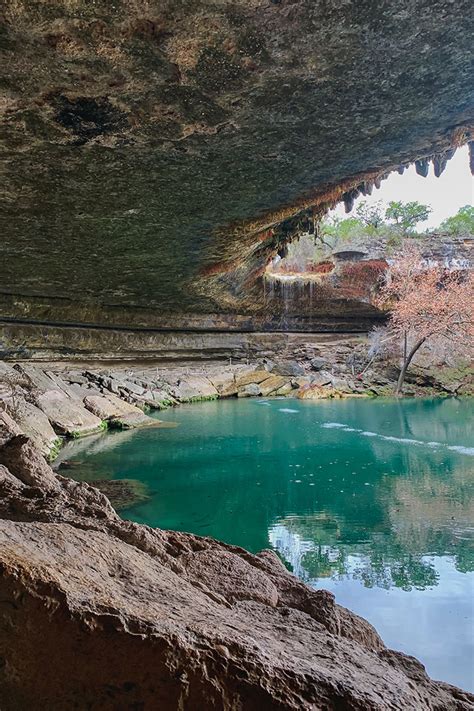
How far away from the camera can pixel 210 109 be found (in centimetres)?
328

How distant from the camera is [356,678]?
132cm

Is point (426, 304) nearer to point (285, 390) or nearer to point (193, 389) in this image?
point (285, 390)

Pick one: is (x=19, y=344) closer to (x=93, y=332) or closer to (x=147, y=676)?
(x=93, y=332)

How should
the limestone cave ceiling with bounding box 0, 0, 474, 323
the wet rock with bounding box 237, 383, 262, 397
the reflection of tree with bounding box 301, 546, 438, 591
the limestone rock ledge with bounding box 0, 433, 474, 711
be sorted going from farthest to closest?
the wet rock with bounding box 237, 383, 262, 397
the reflection of tree with bounding box 301, 546, 438, 591
the limestone cave ceiling with bounding box 0, 0, 474, 323
the limestone rock ledge with bounding box 0, 433, 474, 711

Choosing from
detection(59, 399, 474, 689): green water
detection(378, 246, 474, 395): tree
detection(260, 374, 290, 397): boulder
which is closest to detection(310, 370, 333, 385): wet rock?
detection(260, 374, 290, 397): boulder

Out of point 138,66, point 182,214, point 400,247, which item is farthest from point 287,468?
point 400,247

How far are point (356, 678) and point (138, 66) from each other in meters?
3.04

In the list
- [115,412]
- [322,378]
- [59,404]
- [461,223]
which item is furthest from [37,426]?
[461,223]

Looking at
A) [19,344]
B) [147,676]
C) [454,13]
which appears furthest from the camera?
[19,344]

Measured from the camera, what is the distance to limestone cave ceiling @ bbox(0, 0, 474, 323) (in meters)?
2.41

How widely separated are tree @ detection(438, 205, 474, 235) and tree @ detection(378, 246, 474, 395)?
408 centimetres

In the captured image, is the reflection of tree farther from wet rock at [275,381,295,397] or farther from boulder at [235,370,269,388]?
boulder at [235,370,269,388]

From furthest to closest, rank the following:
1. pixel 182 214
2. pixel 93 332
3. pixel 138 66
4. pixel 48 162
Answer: pixel 93 332 < pixel 182 214 < pixel 48 162 < pixel 138 66

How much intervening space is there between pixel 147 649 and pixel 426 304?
818 inches
